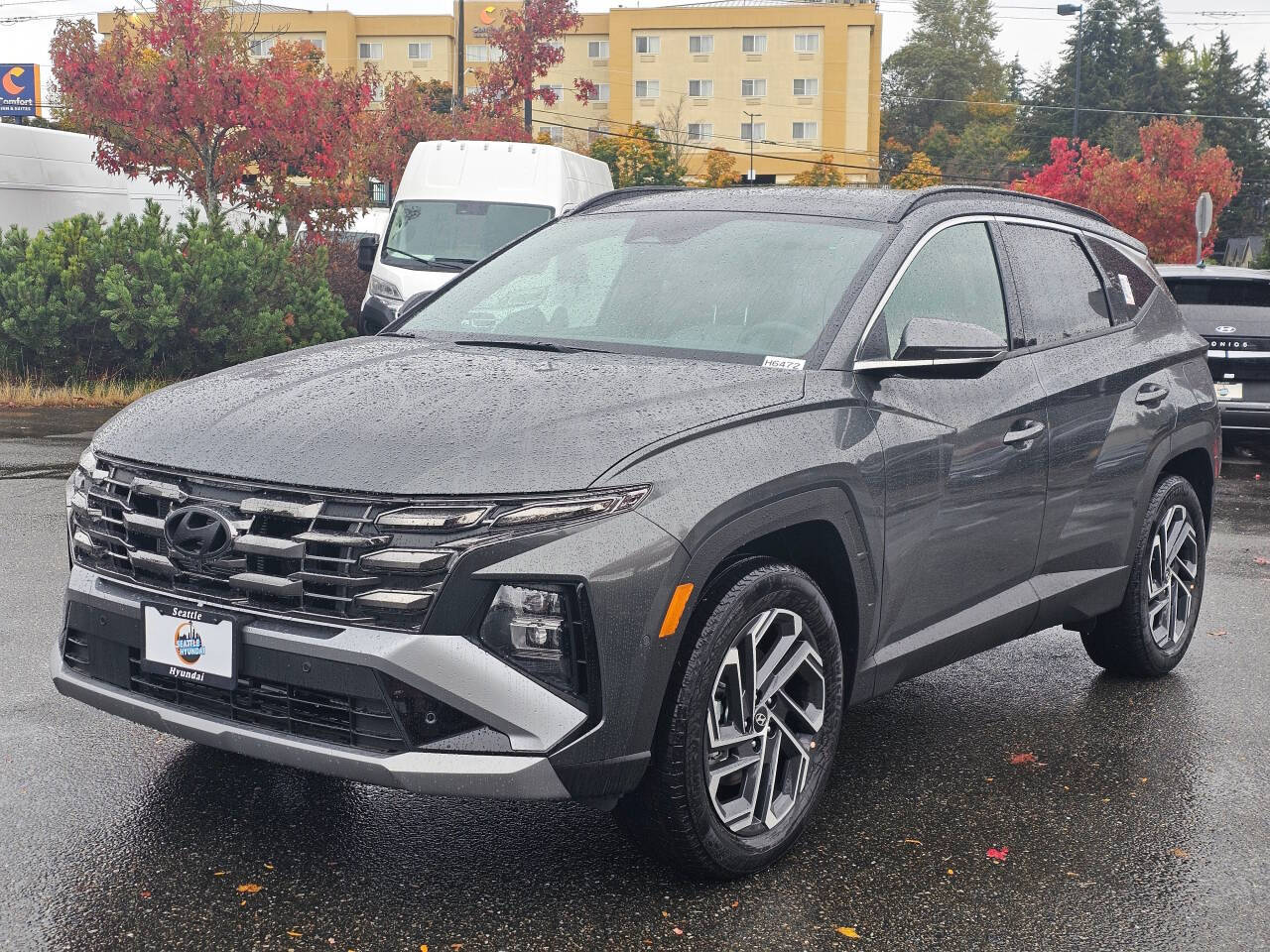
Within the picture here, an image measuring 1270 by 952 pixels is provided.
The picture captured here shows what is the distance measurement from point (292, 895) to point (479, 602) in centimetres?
95

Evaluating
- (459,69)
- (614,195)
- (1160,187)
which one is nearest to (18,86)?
(459,69)

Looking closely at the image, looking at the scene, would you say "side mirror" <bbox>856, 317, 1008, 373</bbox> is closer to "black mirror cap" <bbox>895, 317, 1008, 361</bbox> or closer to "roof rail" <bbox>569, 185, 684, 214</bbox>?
"black mirror cap" <bbox>895, 317, 1008, 361</bbox>

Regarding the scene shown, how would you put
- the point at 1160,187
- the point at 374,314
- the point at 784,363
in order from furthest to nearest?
the point at 1160,187 → the point at 374,314 → the point at 784,363

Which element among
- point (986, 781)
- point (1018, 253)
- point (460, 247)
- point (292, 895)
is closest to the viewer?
point (292, 895)

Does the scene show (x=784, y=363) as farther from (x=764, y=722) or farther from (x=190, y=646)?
(x=190, y=646)

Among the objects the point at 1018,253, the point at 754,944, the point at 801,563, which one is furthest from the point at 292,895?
the point at 1018,253

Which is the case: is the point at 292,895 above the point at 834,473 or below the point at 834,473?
below

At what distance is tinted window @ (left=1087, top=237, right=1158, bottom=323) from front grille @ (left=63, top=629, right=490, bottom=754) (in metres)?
3.43

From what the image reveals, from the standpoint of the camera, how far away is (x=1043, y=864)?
4.06 metres

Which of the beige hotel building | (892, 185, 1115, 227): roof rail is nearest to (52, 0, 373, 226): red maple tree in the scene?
(892, 185, 1115, 227): roof rail

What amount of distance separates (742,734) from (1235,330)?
9681 millimetres

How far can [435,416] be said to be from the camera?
3635 millimetres

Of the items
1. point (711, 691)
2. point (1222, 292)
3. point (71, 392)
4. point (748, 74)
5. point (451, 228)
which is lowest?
point (71, 392)

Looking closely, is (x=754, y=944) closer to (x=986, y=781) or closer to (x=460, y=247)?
(x=986, y=781)
